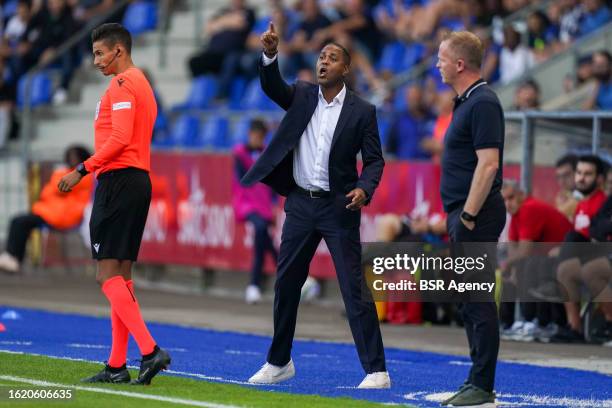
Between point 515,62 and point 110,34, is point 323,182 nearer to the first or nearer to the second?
point 110,34

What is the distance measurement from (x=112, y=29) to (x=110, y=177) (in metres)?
1.00

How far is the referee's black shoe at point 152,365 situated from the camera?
973cm

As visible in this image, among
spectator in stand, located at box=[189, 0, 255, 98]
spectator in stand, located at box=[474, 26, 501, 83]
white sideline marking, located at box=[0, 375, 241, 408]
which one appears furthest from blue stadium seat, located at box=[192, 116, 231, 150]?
white sideline marking, located at box=[0, 375, 241, 408]

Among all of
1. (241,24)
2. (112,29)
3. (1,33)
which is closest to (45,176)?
(241,24)

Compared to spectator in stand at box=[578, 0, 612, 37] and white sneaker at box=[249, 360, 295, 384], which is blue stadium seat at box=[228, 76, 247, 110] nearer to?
spectator in stand at box=[578, 0, 612, 37]

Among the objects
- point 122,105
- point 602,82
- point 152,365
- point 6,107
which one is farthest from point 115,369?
point 6,107

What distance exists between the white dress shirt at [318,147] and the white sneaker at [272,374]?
1255 millimetres

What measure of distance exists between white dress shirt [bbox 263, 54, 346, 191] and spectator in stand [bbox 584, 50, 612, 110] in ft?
25.9

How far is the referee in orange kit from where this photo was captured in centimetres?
981

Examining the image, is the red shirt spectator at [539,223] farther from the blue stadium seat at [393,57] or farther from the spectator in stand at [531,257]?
the blue stadium seat at [393,57]

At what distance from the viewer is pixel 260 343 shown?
14031 mm

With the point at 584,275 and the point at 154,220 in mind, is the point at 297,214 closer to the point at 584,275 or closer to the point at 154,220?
the point at 584,275

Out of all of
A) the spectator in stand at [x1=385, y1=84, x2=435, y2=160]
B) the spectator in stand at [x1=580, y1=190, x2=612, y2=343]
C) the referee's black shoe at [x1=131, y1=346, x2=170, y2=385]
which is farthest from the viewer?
the spectator in stand at [x1=385, y1=84, x2=435, y2=160]

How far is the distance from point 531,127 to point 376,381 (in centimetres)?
643
